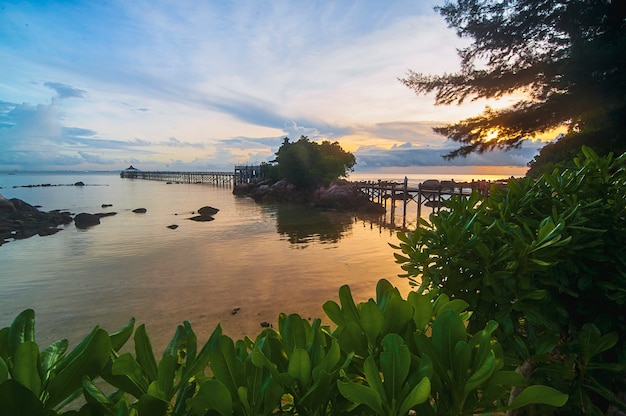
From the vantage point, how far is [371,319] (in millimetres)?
878

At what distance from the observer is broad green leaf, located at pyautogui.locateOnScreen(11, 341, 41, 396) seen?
2.08 feet

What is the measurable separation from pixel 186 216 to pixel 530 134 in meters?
22.3

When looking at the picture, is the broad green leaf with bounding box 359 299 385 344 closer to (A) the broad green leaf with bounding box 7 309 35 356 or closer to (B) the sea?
(A) the broad green leaf with bounding box 7 309 35 356

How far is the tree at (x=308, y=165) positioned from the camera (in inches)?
1491

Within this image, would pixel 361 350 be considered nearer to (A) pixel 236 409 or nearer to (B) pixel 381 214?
(A) pixel 236 409

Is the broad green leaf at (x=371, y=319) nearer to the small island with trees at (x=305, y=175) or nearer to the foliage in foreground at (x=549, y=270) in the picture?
the foliage in foreground at (x=549, y=270)

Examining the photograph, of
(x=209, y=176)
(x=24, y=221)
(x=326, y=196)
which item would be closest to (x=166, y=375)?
(x=24, y=221)

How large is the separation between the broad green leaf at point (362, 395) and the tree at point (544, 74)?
34.2ft

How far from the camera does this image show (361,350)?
2.90 ft

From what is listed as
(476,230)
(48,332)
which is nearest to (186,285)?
(48,332)

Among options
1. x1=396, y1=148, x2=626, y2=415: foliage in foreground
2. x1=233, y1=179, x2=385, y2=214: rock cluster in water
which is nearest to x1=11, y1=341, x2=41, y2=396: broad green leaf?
x1=396, y1=148, x2=626, y2=415: foliage in foreground

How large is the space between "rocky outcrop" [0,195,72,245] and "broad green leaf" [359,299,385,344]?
70.2 ft

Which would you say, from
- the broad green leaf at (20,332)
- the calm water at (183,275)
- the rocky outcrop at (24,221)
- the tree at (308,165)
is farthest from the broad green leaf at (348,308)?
the tree at (308,165)

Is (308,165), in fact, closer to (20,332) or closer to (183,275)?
(183,275)
